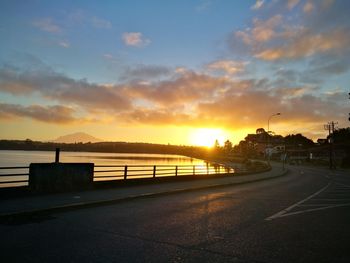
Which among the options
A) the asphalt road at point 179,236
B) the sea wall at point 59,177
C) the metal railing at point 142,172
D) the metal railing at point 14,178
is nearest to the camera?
the asphalt road at point 179,236

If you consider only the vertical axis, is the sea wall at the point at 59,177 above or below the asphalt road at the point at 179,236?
above

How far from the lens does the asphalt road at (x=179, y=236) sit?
21.8 ft

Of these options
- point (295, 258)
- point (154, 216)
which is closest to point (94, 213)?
point (154, 216)

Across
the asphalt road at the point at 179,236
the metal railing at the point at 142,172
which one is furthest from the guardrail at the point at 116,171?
the asphalt road at the point at 179,236

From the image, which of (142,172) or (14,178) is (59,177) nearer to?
(14,178)

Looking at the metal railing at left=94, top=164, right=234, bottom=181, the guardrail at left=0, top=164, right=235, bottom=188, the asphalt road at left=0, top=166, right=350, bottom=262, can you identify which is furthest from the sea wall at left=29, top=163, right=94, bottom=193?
the asphalt road at left=0, top=166, right=350, bottom=262

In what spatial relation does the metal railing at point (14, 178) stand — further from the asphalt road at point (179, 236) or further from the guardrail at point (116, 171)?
the asphalt road at point (179, 236)

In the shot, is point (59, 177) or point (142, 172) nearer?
point (59, 177)

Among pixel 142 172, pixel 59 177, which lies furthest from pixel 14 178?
pixel 59 177

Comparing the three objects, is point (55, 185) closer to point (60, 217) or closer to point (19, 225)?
point (60, 217)

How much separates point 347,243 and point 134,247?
15.3 feet

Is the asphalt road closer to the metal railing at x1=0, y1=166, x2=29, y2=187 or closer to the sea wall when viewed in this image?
the sea wall

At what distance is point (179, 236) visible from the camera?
8203mm

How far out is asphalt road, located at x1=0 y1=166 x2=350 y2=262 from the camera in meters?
6.63
